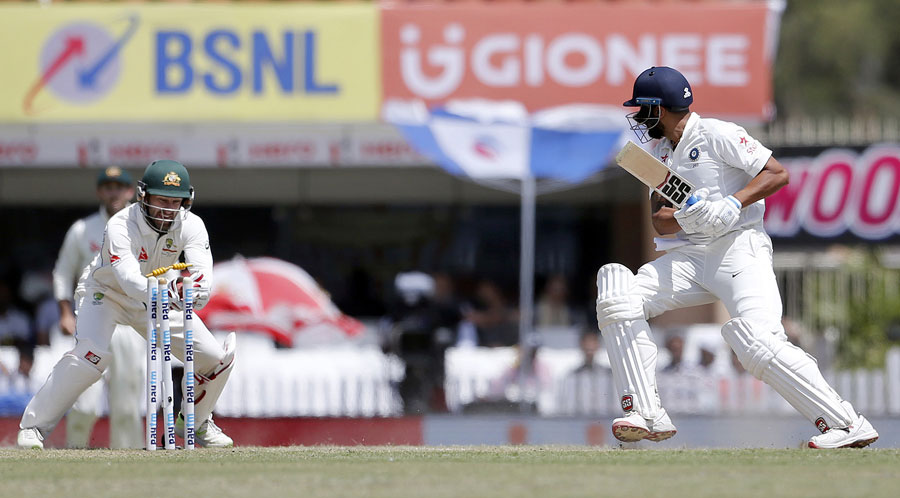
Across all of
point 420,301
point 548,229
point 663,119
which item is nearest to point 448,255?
point 548,229

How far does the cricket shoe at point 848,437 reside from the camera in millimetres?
6492

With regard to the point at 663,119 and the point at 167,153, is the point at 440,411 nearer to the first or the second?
the point at 167,153

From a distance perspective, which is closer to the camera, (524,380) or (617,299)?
(617,299)

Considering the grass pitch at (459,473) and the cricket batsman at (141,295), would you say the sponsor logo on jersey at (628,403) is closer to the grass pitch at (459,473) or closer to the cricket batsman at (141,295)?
the grass pitch at (459,473)

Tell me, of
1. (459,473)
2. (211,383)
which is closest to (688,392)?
(211,383)

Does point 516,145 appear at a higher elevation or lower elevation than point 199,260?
higher

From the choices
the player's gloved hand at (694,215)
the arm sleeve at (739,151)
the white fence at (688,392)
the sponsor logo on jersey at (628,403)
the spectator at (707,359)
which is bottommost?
the white fence at (688,392)

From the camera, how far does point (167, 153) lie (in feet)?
48.9

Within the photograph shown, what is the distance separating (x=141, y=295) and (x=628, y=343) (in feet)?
8.01

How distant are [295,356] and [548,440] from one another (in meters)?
3.16

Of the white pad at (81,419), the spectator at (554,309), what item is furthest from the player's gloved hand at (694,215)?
the spectator at (554,309)

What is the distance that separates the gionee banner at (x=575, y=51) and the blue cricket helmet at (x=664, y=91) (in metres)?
7.81

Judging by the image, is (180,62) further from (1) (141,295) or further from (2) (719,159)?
(2) (719,159)

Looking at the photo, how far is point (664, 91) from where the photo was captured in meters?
6.72
